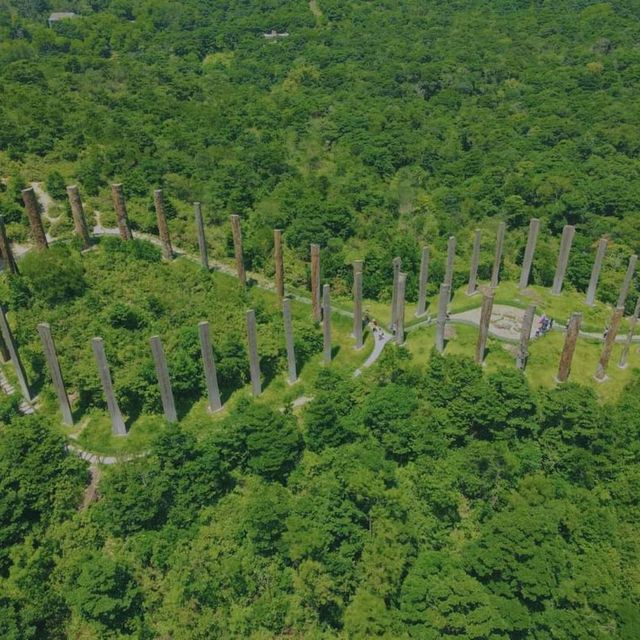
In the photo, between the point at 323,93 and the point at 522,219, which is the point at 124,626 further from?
the point at 323,93

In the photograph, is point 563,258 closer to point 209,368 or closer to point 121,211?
point 209,368

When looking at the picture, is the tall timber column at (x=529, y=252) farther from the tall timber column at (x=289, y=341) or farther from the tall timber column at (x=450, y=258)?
the tall timber column at (x=289, y=341)

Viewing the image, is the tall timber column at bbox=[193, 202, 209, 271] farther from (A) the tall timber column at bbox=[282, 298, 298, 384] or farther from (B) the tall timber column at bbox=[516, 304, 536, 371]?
(B) the tall timber column at bbox=[516, 304, 536, 371]

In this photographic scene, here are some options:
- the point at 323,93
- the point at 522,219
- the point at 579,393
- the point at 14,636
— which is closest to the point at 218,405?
the point at 14,636

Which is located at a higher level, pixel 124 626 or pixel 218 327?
pixel 218 327

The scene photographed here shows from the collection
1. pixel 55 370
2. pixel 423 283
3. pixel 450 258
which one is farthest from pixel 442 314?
pixel 55 370
